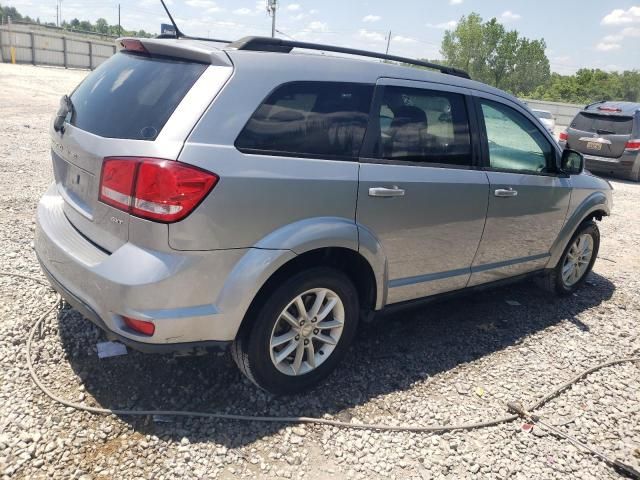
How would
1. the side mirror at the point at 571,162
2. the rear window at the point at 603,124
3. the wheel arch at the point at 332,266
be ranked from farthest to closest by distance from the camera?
the rear window at the point at 603,124
the side mirror at the point at 571,162
the wheel arch at the point at 332,266

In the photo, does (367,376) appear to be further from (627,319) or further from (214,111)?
(627,319)

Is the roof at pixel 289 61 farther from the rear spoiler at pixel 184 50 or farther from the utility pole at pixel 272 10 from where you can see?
the utility pole at pixel 272 10

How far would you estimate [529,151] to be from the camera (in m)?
4.20

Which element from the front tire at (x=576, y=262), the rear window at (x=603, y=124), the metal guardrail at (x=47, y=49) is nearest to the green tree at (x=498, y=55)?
the metal guardrail at (x=47, y=49)

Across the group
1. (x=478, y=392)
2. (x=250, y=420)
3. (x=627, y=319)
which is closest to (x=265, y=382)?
(x=250, y=420)

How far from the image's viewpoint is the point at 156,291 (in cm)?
239

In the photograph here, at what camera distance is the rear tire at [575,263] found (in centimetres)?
487

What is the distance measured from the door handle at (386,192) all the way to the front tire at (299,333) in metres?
0.50

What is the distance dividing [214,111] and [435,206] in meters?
1.59

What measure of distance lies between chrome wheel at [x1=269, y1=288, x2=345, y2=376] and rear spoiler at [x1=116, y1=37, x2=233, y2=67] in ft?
4.26

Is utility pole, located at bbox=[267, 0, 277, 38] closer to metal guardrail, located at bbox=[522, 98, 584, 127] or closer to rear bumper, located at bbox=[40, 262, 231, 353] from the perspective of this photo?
metal guardrail, located at bbox=[522, 98, 584, 127]

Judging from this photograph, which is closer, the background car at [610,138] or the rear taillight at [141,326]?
the rear taillight at [141,326]

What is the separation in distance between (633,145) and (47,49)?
41.6m

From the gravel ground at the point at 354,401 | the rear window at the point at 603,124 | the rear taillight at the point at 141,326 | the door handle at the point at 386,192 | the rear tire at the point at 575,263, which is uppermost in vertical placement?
the rear window at the point at 603,124
